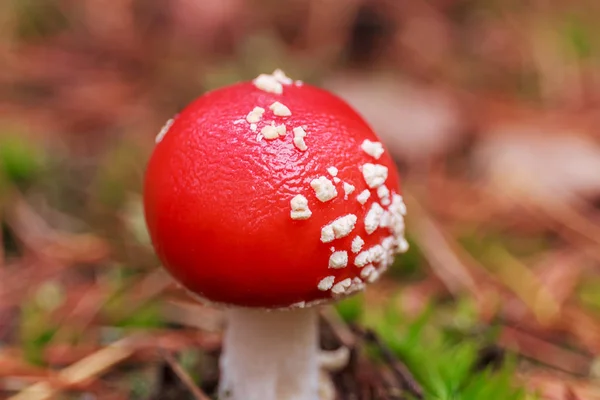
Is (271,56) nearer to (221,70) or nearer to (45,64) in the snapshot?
(221,70)

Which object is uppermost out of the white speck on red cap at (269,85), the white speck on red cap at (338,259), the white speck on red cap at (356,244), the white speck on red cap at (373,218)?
the white speck on red cap at (269,85)

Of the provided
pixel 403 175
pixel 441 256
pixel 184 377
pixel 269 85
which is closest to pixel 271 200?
pixel 269 85

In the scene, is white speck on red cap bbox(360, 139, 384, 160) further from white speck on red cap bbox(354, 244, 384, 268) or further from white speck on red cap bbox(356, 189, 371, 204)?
white speck on red cap bbox(354, 244, 384, 268)

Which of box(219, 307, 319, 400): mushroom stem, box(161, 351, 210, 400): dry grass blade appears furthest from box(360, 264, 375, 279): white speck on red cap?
box(161, 351, 210, 400): dry grass blade

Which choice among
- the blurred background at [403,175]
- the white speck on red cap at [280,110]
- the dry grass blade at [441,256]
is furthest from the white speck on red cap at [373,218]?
the dry grass blade at [441,256]

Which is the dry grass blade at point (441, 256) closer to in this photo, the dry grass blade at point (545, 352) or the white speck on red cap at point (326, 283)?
the dry grass blade at point (545, 352)

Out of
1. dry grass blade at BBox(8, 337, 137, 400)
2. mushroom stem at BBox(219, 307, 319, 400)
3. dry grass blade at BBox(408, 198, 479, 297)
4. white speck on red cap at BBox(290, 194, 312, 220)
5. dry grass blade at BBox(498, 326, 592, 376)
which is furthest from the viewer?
dry grass blade at BBox(408, 198, 479, 297)

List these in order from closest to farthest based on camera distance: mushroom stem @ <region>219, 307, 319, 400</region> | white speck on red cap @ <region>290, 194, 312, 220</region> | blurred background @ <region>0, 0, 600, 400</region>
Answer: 1. white speck on red cap @ <region>290, 194, 312, 220</region>
2. mushroom stem @ <region>219, 307, 319, 400</region>
3. blurred background @ <region>0, 0, 600, 400</region>
